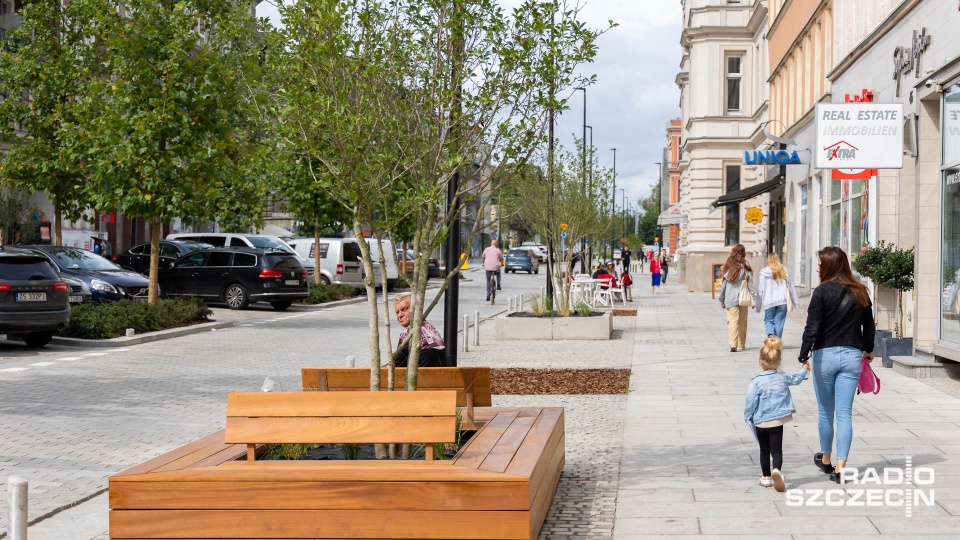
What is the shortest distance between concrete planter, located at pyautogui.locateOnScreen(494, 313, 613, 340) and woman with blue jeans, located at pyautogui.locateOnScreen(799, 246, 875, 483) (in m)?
13.2

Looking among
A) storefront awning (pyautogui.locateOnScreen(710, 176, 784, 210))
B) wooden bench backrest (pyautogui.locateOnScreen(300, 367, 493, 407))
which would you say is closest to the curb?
wooden bench backrest (pyautogui.locateOnScreen(300, 367, 493, 407))

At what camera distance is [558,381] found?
1494 centimetres

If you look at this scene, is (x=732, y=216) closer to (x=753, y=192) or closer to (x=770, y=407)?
(x=753, y=192)

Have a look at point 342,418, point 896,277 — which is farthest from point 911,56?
point 342,418

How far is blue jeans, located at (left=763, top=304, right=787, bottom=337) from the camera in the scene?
1815 centimetres

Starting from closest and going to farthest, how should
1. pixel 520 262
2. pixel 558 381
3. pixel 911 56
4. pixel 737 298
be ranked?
pixel 558 381 < pixel 911 56 < pixel 737 298 < pixel 520 262

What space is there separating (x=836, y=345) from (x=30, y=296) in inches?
526

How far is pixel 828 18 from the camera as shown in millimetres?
27234

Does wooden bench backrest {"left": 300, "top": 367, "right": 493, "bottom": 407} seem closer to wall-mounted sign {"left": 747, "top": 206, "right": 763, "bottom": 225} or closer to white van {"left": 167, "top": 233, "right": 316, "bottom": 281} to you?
wall-mounted sign {"left": 747, "top": 206, "right": 763, "bottom": 225}

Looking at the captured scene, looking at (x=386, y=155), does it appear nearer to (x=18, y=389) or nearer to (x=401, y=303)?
(x=401, y=303)

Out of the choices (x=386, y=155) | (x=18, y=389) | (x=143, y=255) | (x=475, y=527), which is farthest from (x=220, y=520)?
(x=143, y=255)

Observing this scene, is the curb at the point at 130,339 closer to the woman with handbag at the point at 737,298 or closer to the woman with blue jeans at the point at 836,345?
the woman with handbag at the point at 737,298

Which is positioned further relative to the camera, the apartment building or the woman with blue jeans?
the apartment building

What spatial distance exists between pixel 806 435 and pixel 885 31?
10.6 metres
